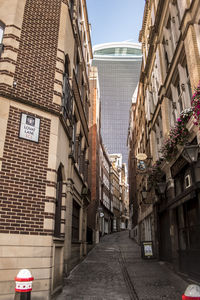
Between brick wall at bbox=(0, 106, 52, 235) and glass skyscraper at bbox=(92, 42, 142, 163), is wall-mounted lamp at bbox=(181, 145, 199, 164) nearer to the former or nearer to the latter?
brick wall at bbox=(0, 106, 52, 235)

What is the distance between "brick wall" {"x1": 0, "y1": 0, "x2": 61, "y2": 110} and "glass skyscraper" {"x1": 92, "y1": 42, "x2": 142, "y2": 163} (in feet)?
466

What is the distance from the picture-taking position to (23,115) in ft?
24.2

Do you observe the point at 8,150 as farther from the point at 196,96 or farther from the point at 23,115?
the point at 196,96

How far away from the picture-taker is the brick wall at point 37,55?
779 centimetres

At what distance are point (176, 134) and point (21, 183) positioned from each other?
5.59 meters

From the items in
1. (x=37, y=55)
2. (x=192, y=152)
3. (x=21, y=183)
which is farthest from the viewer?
(x=37, y=55)

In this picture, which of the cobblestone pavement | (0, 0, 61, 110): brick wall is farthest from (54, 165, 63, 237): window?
(0, 0, 61, 110): brick wall

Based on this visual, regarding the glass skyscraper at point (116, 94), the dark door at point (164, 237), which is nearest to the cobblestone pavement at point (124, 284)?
the dark door at point (164, 237)

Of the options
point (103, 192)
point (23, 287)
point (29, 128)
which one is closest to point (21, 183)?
point (29, 128)

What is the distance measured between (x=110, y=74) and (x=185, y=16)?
178613 mm

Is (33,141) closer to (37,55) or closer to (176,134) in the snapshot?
(37,55)

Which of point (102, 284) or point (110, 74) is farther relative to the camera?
point (110, 74)

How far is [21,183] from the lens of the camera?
6914mm

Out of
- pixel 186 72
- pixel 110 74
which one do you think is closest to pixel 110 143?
pixel 110 74
